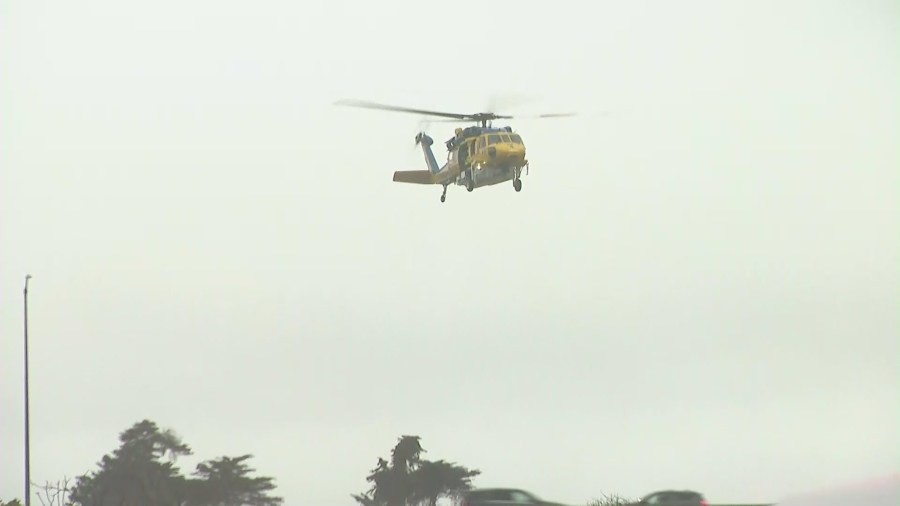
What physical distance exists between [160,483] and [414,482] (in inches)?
361

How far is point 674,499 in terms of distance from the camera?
59.7m

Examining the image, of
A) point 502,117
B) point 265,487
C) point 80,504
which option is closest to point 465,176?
point 502,117

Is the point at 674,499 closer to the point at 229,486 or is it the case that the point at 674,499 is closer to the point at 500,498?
the point at 500,498

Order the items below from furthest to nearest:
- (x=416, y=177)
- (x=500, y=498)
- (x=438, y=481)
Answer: (x=416, y=177), (x=438, y=481), (x=500, y=498)

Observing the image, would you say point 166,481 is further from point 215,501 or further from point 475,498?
point 475,498

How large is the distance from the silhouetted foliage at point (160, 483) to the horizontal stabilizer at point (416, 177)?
11.9 meters

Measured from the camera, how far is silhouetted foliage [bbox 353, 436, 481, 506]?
67.6 meters

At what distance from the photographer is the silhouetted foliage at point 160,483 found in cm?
6812

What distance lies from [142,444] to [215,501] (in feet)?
17.9

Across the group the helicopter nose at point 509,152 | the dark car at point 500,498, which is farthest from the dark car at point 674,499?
the helicopter nose at point 509,152

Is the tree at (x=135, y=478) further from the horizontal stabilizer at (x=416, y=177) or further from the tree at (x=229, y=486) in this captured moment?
the horizontal stabilizer at (x=416, y=177)

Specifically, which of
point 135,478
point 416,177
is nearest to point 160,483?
point 135,478

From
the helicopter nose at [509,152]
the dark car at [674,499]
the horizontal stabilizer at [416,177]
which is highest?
the horizontal stabilizer at [416,177]

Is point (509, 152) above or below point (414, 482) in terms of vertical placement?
above
